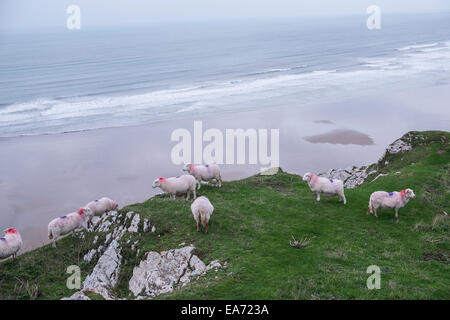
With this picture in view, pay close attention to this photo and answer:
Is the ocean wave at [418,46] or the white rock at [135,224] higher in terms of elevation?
the ocean wave at [418,46]

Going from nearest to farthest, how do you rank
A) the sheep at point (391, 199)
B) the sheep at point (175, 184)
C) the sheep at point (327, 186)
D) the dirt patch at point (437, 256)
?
the dirt patch at point (437, 256) → the sheep at point (391, 199) → the sheep at point (327, 186) → the sheep at point (175, 184)

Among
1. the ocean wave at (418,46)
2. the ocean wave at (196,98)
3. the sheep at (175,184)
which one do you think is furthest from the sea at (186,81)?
the sheep at (175,184)

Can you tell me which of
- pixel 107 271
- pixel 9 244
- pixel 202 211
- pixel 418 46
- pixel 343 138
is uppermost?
pixel 418 46

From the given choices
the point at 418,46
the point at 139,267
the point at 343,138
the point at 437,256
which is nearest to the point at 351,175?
the point at 343,138

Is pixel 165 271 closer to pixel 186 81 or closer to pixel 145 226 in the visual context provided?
pixel 145 226

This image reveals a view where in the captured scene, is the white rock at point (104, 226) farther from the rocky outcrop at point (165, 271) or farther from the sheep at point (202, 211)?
the sheep at point (202, 211)

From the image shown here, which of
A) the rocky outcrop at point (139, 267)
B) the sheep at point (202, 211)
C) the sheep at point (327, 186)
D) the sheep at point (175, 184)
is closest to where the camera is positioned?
the rocky outcrop at point (139, 267)

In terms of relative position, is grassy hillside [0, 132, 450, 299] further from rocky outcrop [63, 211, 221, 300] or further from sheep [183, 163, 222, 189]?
sheep [183, 163, 222, 189]
